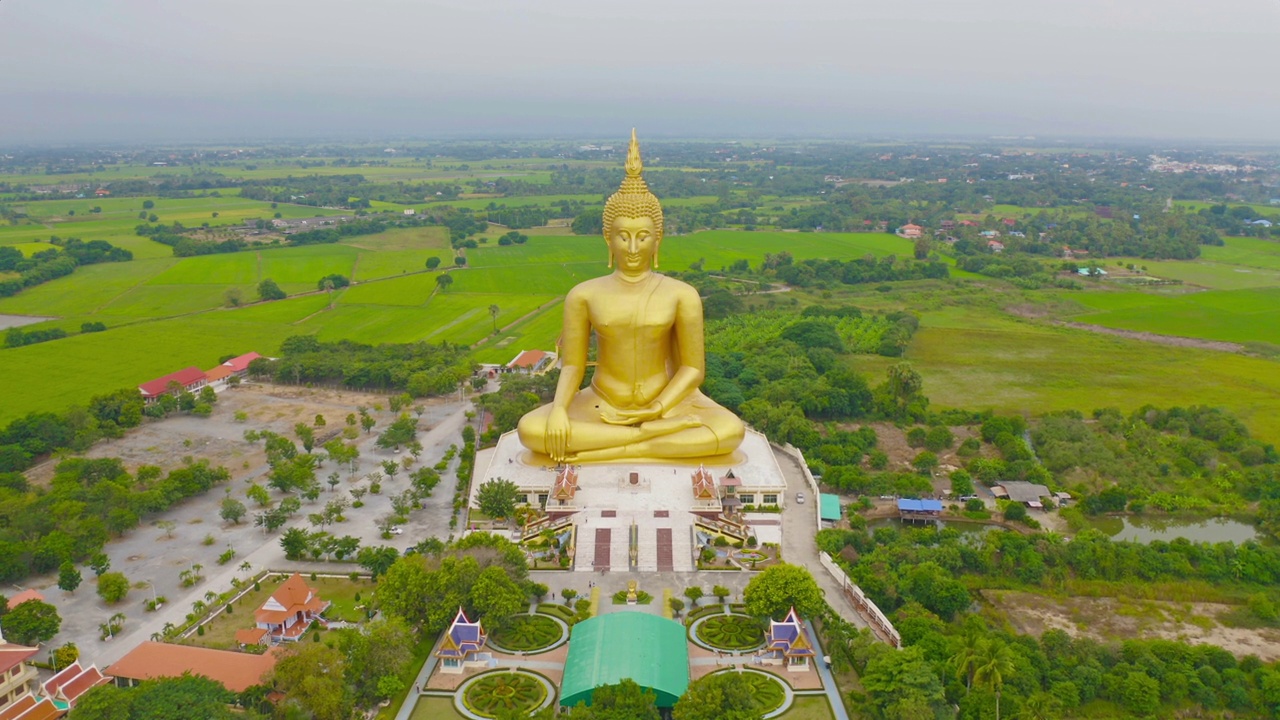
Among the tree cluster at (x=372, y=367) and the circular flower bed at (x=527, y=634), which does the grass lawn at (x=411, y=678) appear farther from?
the tree cluster at (x=372, y=367)

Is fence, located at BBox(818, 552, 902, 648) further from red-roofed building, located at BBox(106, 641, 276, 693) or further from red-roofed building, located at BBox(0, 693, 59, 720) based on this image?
red-roofed building, located at BBox(0, 693, 59, 720)

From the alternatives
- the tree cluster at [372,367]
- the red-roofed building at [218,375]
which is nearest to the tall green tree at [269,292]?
the tree cluster at [372,367]

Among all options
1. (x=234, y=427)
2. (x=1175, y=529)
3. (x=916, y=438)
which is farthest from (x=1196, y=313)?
(x=234, y=427)

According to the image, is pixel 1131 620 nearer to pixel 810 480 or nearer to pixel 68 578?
pixel 810 480

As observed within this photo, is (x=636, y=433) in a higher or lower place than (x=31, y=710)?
higher

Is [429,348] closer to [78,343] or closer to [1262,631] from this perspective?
[78,343]

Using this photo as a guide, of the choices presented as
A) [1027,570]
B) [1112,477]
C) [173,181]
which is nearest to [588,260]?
[1112,477]
